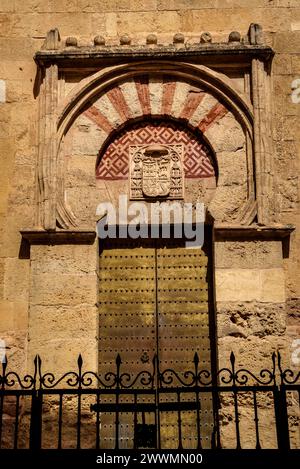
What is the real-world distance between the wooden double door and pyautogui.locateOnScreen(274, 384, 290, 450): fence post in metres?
1.55

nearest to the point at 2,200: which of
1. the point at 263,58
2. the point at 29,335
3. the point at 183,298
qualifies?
the point at 29,335

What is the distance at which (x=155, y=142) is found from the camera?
7258mm

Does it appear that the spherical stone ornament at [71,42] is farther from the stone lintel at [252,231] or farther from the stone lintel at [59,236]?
the stone lintel at [252,231]

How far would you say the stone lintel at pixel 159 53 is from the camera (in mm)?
7203

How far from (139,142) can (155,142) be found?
160 millimetres

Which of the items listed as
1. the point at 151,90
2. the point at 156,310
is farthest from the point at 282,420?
the point at 151,90

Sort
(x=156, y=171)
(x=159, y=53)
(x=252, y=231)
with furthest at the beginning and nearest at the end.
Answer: (x=159, y=53) < (x=156, y=171) < (x=252, y=231)

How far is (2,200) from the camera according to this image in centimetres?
705

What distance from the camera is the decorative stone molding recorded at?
23.4 feet

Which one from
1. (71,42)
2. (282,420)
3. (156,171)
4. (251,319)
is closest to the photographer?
(282,420)

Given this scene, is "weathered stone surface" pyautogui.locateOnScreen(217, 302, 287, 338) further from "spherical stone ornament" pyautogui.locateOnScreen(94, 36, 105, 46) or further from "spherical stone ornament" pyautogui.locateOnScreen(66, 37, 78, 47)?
"spherical stone ornament" pyautogui.locateOnScreen(66, 37, 78, 47)

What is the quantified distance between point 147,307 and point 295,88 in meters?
2.65

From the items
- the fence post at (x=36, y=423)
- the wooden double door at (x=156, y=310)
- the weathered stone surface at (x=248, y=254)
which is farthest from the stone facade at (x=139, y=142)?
the fence post at (x=36, y=423)

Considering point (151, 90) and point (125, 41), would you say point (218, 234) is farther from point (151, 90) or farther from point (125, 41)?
point (125, 41)
